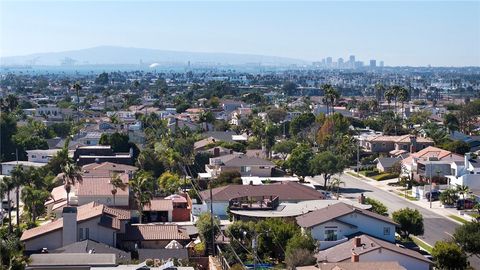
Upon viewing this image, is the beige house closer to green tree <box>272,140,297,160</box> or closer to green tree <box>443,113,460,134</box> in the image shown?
green tree <box>272,140,297,160</box>

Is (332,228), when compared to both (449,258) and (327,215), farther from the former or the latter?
(449,258)

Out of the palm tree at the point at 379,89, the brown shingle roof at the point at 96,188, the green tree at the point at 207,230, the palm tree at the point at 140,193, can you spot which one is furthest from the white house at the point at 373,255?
the palm tree at the point at 379,89

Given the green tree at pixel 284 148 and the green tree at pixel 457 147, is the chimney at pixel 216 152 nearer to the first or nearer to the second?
the green tree at pixel 284 148

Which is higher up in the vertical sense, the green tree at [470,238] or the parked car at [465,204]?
the green tree at [470,238]

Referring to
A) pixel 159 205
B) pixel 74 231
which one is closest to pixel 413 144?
pixel 159 205

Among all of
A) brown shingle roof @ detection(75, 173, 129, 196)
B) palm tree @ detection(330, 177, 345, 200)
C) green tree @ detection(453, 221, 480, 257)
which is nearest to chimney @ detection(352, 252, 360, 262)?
green tree @ detection(453, 221, 480, 257)

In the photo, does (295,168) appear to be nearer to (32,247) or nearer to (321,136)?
(321,136)
